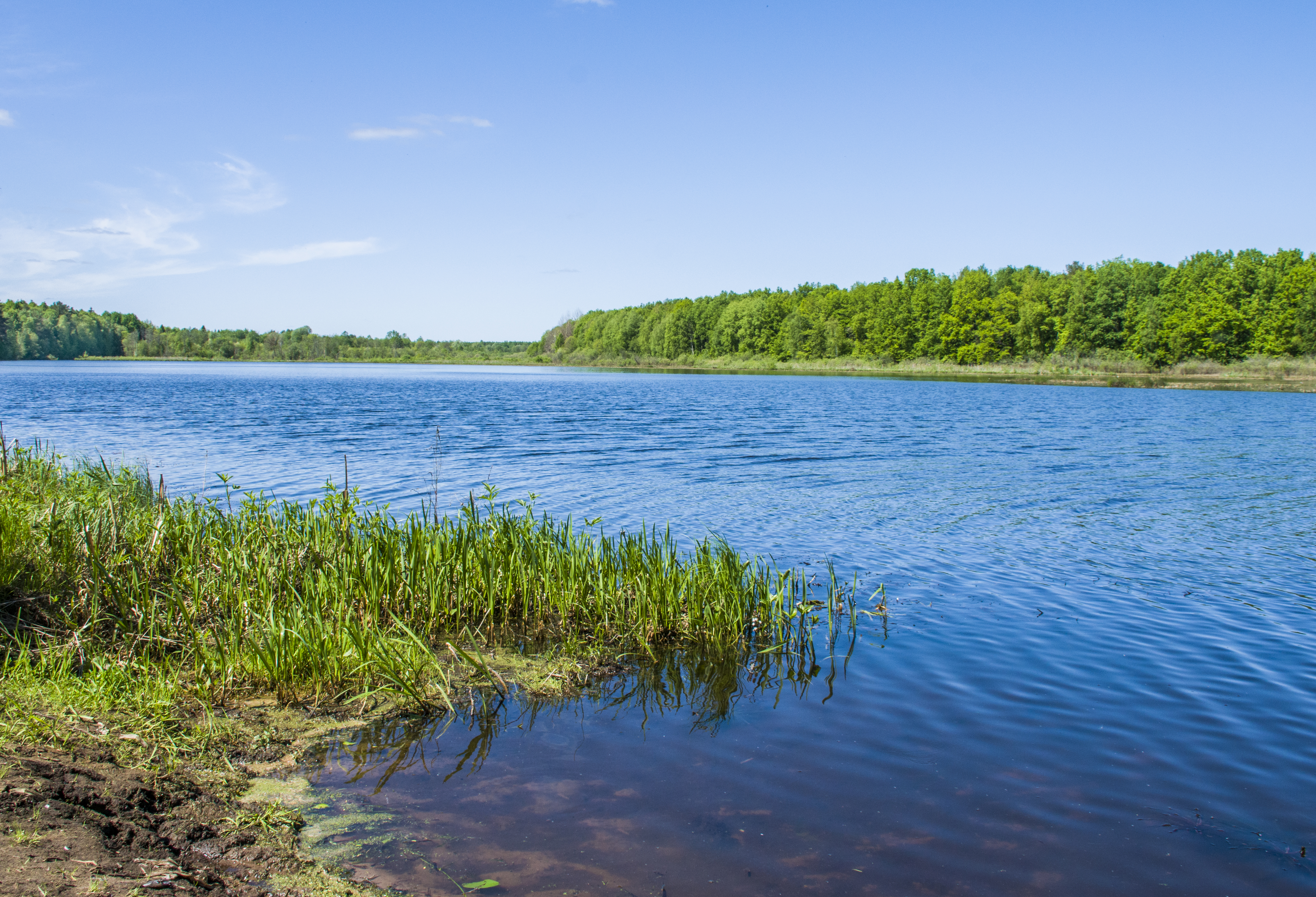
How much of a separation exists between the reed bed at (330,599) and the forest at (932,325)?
91.9 m

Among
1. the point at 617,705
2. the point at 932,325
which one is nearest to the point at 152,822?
the point at 617,705

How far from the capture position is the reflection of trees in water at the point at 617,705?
5262 mm

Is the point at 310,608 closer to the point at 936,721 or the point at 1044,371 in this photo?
the point at 936,721

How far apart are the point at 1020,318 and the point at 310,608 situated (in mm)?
113194

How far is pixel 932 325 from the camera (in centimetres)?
11638

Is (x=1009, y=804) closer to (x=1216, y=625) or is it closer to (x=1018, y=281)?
(x=1216, y=625)

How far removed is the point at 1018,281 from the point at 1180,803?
5007 inches

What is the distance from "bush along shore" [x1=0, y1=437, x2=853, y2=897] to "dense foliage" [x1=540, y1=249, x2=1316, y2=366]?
9245cm

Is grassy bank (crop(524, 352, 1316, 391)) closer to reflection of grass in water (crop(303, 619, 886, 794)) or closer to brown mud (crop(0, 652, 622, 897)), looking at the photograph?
reflection of grass in water (crop(303, 619, 886, 794))

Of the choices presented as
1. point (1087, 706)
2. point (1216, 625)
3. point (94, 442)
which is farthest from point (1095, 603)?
point (94, 442)

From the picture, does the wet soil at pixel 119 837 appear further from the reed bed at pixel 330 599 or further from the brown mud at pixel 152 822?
the reed bed at pixel 330 599

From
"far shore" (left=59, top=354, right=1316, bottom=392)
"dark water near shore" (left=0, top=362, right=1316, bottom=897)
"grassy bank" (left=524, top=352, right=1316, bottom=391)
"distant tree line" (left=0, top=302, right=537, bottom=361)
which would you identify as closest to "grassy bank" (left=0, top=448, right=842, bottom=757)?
"dark water near shore" (left=0, top=362, right=1316, bottom=897)

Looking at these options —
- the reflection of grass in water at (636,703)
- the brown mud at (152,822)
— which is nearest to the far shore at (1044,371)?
the reflection of grass in water at (636,703)

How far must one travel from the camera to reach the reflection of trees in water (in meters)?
5.26
